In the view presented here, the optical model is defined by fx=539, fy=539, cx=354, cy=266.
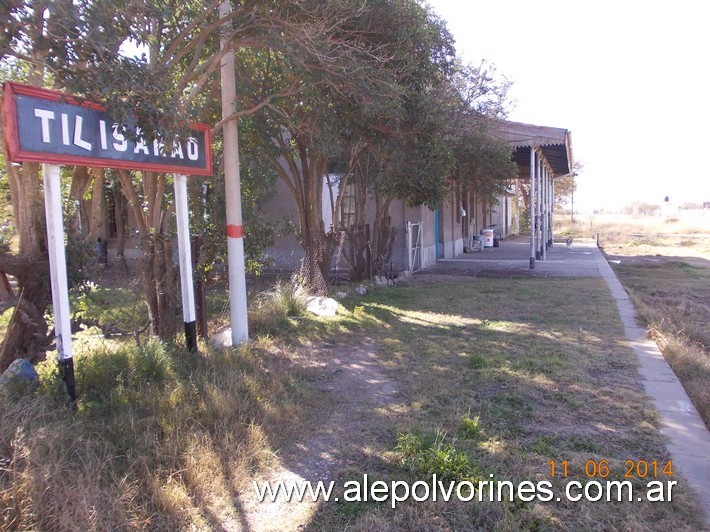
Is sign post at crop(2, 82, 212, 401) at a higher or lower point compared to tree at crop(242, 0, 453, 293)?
lower

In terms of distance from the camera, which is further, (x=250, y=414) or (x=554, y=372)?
(x=554, y=372)

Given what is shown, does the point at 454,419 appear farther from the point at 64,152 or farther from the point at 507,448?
the point at 64,152

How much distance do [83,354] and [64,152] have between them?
209 centimetres

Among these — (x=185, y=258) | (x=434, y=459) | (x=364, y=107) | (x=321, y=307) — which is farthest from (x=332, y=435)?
(x=321, y=307)

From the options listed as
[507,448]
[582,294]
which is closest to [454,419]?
[507,448]

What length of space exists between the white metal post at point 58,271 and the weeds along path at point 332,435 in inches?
67.4

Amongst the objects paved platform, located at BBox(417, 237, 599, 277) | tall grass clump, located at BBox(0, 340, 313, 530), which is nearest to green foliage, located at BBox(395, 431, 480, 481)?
tall grass clump, located at BBox(0, 340, 313, 530)

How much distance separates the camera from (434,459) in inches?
135

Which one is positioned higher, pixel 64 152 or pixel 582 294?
pixel 64 152

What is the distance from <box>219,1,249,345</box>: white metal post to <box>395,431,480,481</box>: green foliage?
3238 millimetres

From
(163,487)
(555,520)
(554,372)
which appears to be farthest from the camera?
(554,372)

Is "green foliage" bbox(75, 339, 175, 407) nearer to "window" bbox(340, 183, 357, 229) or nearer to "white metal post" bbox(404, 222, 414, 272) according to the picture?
"white metal post" bbox(404, 222, 414, 272)

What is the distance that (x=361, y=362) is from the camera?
19.7 ft

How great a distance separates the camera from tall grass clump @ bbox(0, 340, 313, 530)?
9.19ft
